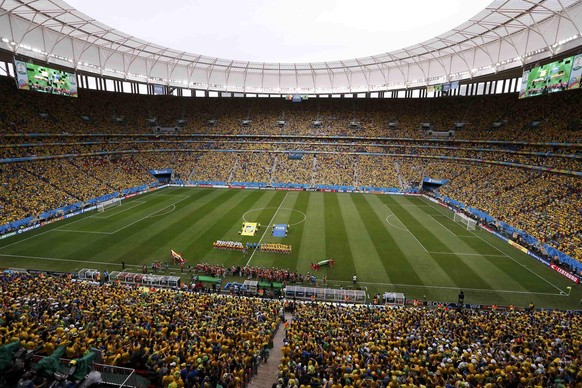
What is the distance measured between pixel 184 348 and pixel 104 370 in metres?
2.50

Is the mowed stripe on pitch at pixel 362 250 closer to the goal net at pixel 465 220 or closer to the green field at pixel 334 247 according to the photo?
the green field at pixel 334 247

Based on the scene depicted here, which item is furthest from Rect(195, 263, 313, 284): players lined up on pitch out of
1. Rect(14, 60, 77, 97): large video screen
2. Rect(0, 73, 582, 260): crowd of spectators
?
Rect(14, 60, 77, 97): large video screen

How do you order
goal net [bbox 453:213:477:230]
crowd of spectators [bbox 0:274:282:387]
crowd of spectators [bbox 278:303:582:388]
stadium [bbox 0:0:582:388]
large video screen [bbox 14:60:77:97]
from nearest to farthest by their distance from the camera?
crowd of spectators [bbox 278:303:582:388]
crowd of spectators [bbox 0:274:282:387]
stadium [bbox 0:0:582:388]
goal net [bbox 453:213:477:230]
large video screen [bbox 14:60:77:97]

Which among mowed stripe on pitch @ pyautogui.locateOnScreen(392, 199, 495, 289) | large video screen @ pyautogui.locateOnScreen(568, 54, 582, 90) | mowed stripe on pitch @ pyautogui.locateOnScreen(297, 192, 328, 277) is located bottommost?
mowed stripe on pitch @ pyautogui.locateOnScreen(392, 199, 495, 289)

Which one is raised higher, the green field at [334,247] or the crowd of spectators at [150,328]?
the crowd of spectators at [150,328]

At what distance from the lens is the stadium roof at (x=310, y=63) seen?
32375 millimetres

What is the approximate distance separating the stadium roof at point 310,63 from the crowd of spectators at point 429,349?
2993 cm

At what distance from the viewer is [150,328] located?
12641 mm

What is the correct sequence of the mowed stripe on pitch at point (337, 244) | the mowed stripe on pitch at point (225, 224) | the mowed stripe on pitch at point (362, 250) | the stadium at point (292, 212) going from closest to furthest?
the stadium at point (292, 212) < the mowed stripe on pitch at point (362, 250) < the mowed stripe on pitch at point (337, 244) < the mowed stripe on pitch at point (225, 224)

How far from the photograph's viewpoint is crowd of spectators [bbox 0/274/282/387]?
10180mm

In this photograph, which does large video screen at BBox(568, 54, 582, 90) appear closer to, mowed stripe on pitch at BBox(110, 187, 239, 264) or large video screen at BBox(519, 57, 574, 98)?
large video screen at BBox(519, 57, 574, 98)

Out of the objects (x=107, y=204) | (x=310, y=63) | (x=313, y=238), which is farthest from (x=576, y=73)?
(x=107, y=204)

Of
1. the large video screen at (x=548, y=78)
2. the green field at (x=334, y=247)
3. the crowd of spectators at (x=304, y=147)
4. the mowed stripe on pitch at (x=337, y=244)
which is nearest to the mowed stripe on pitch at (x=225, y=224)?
the green field at (x=334, y=247)

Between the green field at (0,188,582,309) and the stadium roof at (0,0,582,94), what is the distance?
2206cm
